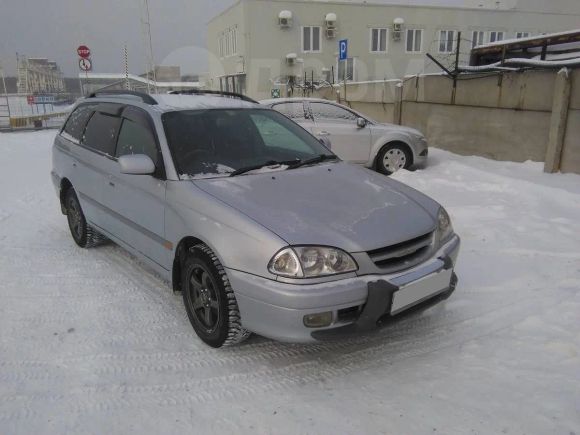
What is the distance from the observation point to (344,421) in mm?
2396

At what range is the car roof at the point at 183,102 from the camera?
380 cm

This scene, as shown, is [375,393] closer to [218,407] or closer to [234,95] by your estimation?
[218,407]

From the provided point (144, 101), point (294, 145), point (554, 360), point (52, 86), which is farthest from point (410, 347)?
point (52, 86)

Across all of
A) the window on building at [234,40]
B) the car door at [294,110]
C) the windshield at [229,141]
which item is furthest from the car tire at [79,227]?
the window on building at [234,40]

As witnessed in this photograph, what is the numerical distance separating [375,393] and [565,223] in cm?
375

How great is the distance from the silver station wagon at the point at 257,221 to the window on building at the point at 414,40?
31973mm

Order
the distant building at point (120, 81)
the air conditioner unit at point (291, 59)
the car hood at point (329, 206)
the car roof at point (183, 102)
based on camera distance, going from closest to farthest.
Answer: the car hood at point (329, 206), the car roof at point (183, 102), the distant building at point (120, 81), the air conditioner unit at point (291, 59)

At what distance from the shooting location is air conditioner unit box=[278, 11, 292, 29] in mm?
29625

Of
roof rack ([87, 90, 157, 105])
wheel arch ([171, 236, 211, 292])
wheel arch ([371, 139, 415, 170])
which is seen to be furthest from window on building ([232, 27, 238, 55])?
wheel arch ([171, 236, 211, 292])

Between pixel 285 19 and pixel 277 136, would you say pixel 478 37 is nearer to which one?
pixel 285 19

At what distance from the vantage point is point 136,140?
3793 millimetres

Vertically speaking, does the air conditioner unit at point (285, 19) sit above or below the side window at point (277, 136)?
above

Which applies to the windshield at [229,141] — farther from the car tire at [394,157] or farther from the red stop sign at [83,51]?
the red stop sign at [83,51]

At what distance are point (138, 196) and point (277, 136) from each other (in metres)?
1.32
